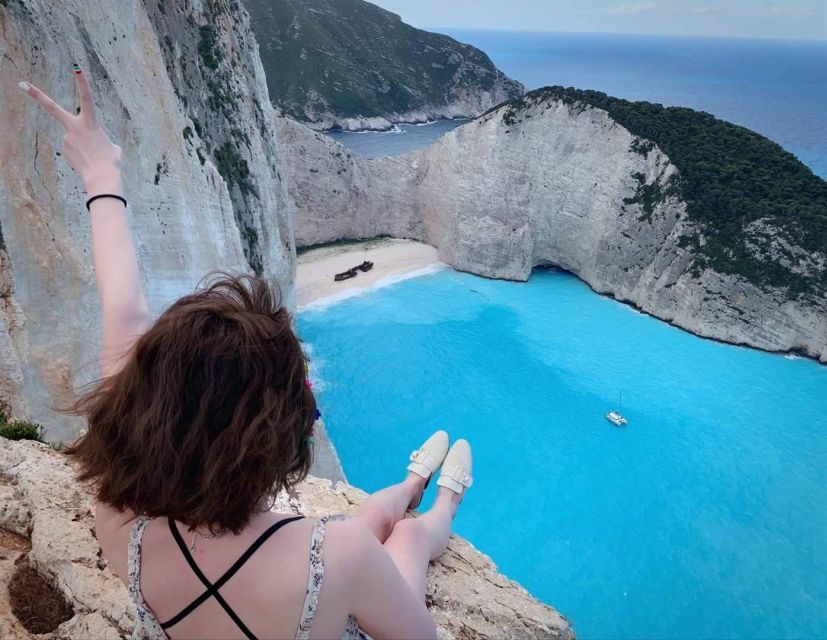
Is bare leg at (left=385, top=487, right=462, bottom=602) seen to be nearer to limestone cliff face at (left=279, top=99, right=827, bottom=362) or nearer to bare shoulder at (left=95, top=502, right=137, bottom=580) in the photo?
bare shoulder at (left=95, top=502, right=137, bottom=580)

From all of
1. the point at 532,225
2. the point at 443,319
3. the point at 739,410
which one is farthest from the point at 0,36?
the point at 532,225

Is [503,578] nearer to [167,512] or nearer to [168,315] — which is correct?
[167,512]

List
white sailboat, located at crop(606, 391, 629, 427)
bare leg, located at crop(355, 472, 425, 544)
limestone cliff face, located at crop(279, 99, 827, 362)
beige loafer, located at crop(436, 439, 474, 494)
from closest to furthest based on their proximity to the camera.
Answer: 1. bare leg, located at crop(355, 472, 425, 544)
2. beige loafer, located at crop(436, 439, 474, 494)
3. white sailboat, located at crop(606, 391, 629, 427)
4. limestone cliff face, located at crop(279, 99, 827, 362)

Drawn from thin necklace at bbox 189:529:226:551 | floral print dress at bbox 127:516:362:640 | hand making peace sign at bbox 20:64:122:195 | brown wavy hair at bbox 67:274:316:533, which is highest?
hand making peace sign at bbox 20:64:122:195

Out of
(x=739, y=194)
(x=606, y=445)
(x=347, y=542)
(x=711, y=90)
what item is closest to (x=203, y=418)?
(x=347, y=542)

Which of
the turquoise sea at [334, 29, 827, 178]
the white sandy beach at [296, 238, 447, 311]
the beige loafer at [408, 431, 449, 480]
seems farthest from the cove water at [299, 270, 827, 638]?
the turquoise sea at [334, 29, 827, 178]

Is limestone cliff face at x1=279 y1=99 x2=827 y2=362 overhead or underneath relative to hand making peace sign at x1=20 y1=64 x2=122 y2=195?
underneath

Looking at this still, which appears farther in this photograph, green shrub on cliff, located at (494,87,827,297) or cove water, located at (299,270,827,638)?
green shrub on cliff, located at (494,87,827,297)
